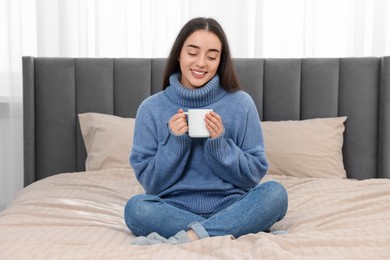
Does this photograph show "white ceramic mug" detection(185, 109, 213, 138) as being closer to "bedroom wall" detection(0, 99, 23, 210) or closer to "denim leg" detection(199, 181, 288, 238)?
"denim leg" detection(199, 181, 288, 238)

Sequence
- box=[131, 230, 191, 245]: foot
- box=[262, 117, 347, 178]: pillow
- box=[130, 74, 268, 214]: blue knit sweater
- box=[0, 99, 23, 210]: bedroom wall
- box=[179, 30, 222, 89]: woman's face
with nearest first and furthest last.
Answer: box=[131, 230, 191, 245]: foot → box=[130, 74, 268, 214]: blue knit sweater → box=[179, 30, 222, 89]: woman's face → box=[262, 117, 347, 178]: pillow → box=[0, 99, 23, 210]: bedroom wall

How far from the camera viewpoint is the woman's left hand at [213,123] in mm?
1794

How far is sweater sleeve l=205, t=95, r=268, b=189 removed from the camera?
6.31 feet

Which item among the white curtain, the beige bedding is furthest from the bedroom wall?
the beige bedding

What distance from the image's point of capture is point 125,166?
287cm

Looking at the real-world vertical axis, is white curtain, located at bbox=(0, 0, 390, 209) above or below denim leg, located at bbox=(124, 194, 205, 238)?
above

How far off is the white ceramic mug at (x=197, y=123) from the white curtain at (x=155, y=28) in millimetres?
1638

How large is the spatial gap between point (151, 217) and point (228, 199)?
0.27m

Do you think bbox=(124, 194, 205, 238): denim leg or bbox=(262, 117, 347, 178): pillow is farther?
bbox=(262, 117, 347, 178): pillow

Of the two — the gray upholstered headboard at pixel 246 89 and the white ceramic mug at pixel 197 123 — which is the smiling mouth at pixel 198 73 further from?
the gray upholstered headboard at pixel 246 89

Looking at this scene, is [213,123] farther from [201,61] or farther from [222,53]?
[222,53]

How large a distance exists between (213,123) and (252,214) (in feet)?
0.91

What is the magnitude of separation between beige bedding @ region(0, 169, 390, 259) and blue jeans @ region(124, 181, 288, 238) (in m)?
0.06

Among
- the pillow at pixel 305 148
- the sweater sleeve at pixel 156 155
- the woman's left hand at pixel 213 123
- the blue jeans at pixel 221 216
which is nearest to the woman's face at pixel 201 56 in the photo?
the sweater sleeve at pixel 156 155
